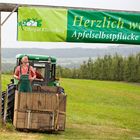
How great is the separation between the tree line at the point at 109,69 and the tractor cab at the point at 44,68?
8263 centimetres

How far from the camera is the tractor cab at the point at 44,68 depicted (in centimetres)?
1892

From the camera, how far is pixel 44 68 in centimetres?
1927

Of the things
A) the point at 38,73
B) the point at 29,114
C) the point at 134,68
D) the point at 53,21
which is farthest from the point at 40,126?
the point at 134,68

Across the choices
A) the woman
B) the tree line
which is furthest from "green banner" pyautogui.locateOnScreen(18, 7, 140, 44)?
the tree line

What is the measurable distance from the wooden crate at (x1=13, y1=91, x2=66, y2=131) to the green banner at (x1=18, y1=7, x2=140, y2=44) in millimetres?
1522

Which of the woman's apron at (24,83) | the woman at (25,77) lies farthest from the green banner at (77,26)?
the woman's apron at (24,83)

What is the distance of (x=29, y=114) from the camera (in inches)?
583

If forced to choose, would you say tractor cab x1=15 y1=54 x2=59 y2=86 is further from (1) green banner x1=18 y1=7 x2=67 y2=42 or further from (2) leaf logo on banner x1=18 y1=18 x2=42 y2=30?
(2) leaf logo on banner x1=18 y1=18 x2=42 y2=30

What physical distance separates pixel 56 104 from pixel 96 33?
2.20 metres

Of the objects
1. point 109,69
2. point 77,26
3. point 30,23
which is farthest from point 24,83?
point 109,69

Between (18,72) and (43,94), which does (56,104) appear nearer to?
(43,94)

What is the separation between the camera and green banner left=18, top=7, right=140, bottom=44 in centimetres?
1484

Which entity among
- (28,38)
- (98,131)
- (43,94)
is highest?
(28,38)

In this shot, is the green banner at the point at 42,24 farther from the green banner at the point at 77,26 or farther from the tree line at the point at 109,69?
the tree line at the point at 109,69
